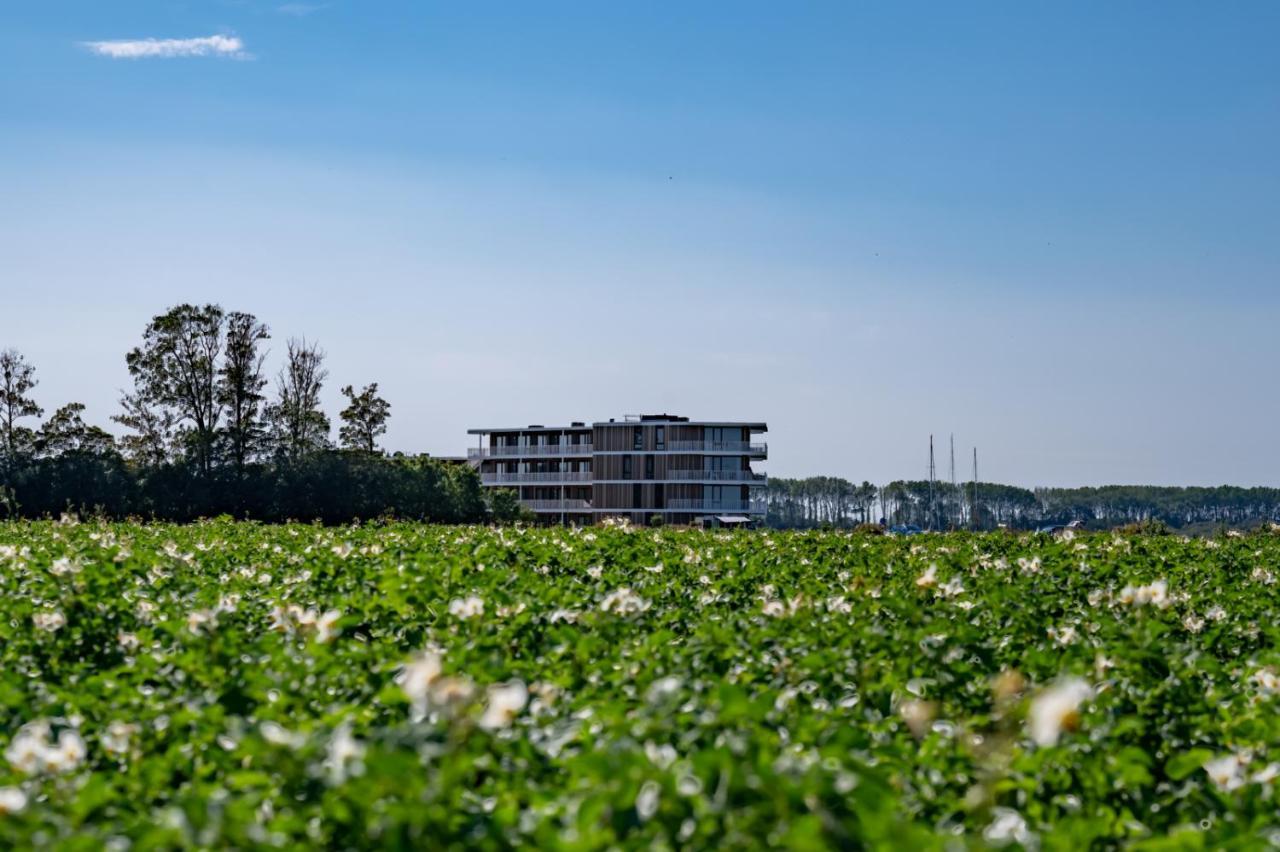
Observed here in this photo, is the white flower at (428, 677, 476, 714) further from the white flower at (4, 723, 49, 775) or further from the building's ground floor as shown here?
the building's ground floor

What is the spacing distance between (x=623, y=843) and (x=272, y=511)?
48.1 m

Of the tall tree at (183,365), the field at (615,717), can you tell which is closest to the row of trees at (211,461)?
the tall tree at (183,365)

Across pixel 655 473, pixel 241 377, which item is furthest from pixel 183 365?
pixel 655 473

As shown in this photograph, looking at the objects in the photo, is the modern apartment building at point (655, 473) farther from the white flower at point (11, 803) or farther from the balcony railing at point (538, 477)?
the white flower at point (11, 803)

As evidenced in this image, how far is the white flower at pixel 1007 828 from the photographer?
380 centimetres

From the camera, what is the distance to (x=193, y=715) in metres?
4.73

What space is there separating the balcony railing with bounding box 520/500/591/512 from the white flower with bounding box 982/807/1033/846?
8694 centimetres

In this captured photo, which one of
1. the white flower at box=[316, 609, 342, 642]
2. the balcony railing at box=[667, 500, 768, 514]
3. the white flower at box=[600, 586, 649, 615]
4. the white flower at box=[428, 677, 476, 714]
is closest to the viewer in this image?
the white flower at box=[428, 677, 476, 714]

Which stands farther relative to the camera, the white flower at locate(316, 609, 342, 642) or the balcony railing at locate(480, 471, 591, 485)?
the balcony railing at locate(480, 471, 591, 485)

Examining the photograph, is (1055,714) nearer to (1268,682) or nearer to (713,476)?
(1268,682)

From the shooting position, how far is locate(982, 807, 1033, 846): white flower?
12.5ft

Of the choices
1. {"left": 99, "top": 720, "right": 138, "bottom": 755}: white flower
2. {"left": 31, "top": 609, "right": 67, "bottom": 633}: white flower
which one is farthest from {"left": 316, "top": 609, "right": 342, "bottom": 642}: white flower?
{"left": 31, "top": 609, "right": 67, "bottom": 633}: white flower

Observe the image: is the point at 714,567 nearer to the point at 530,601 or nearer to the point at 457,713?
the point at 530,601

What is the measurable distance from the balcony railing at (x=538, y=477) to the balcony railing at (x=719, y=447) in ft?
24.6
